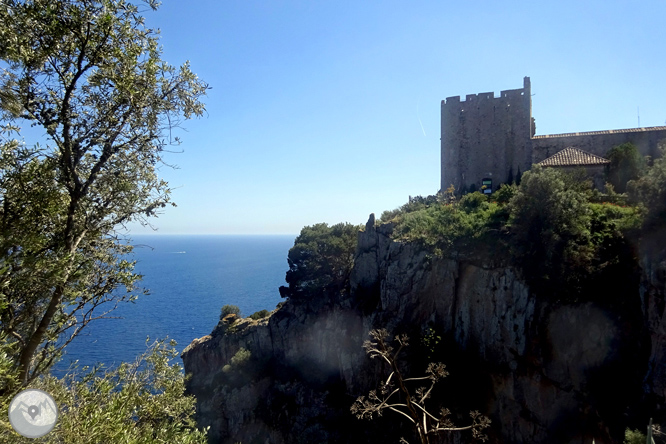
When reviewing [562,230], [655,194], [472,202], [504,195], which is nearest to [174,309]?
[472,202]

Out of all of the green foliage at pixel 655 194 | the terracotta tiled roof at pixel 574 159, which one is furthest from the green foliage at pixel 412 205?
the green foliage at pixel 655 194

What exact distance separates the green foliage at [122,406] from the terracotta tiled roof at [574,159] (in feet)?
71.4

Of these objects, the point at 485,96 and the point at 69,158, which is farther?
the point at 485,96

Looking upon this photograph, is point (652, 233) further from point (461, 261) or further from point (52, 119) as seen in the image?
point (52, 119)

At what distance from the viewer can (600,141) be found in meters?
24.0

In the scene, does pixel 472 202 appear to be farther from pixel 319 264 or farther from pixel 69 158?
pixel 69 158

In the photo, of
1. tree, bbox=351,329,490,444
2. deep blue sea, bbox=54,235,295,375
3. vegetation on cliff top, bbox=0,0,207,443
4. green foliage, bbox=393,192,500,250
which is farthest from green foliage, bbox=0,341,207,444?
green foliage, bbox=393,192,500,250

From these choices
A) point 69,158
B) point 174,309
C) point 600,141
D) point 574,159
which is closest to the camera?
point 69,158

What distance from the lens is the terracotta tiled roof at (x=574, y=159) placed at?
20.9 meters

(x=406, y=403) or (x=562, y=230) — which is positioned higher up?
(x=562, y=230)

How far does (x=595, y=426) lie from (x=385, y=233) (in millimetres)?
13361

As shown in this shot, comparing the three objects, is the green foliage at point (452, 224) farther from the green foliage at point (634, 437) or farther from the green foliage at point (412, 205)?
the green foliage at point (634, 437)

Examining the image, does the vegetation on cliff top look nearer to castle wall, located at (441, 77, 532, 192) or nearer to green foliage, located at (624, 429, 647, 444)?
green foliage, located at (624, 429, 647, 444)

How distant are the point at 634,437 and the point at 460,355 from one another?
793 cm
